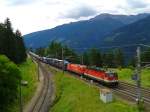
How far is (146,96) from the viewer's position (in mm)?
64688

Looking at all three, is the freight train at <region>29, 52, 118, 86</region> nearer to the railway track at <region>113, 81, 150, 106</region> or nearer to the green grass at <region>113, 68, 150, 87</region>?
the railway track at <region>113, 81, 150, 106</region>

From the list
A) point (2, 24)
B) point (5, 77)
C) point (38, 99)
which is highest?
point (2, 24)

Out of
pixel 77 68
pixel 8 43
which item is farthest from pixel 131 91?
pixel 8 43

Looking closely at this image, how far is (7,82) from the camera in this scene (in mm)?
68188

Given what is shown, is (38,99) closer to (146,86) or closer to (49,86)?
(49,86)

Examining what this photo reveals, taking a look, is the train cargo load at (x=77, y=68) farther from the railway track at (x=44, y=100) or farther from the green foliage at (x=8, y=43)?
the green foliage at (x=8, y=43)

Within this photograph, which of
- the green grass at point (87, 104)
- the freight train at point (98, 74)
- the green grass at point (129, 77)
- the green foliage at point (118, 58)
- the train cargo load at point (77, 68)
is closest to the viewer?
the green grass at point (87, 104)

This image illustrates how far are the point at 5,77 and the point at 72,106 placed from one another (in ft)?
42.5

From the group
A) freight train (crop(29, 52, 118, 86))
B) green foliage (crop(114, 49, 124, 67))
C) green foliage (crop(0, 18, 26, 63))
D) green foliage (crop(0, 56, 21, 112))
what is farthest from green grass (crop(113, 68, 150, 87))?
green foliage (crop(114, 49, 124, 67))

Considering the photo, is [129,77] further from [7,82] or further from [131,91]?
[7,82]

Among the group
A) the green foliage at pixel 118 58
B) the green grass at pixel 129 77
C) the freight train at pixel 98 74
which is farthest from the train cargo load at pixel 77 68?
the green foliage at pixel 118 58

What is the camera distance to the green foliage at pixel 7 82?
219 feet

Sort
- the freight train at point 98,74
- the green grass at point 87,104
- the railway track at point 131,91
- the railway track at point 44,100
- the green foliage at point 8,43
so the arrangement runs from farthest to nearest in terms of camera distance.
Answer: the green foliage at point 8,43 → the freight train at point 98,74 → the railway track at point 44,100 → the railway track at point 131,91 → the green grass at point 87,104

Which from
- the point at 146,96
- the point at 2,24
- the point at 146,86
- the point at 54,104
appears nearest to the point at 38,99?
the point at 54,104
